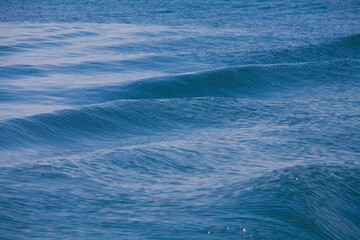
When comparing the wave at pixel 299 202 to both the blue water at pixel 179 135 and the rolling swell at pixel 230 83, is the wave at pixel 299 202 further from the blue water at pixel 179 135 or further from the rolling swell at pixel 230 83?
the rolling swell at pixel 230 83

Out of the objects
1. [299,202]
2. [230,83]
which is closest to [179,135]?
[299,202]

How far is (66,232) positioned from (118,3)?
906 inches

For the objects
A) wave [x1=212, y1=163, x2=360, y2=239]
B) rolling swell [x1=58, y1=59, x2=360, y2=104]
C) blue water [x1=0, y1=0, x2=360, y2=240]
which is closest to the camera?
wave [x1=212, y1=163, x2=360, y2=239]

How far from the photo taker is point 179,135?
24.8ft

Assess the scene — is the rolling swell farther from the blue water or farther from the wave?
the wave

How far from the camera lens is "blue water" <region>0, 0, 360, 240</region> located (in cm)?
457

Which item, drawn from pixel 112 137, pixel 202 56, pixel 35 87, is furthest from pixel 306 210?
pixel 202 56

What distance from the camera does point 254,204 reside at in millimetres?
4859

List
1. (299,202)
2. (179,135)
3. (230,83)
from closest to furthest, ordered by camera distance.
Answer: (299,202)
(179,135)
(230,83)

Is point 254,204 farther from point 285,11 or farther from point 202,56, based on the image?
point 285,11

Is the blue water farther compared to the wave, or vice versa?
the blue water

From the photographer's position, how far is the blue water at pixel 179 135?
457 centimetres

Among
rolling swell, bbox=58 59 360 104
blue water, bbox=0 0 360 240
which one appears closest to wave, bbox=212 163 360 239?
blue water, bbox=0 0 360 240

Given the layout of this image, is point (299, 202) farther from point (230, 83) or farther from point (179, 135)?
point (230, 83)
